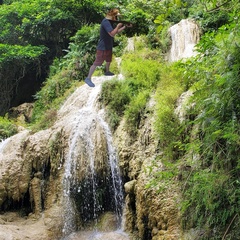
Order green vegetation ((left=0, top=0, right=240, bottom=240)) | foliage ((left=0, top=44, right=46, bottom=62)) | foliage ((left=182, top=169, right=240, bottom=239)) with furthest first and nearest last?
foliage ((left=0, top=44, right=46, bottom=62)) < green vegetation ((left=0, top=0, right=240, bottom=240)) < foliage ((left=182, top=169, right=240, bottom=239))

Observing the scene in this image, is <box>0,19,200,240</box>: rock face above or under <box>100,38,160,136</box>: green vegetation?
under

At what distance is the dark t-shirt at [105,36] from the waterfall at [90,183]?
2.16 m

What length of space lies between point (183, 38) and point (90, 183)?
611 centimetres

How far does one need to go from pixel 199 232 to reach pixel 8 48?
39.5 feet

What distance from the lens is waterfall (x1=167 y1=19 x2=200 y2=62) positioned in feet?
32.8

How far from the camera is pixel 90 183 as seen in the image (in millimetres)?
6367

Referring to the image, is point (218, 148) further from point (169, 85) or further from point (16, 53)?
point (16, 53)

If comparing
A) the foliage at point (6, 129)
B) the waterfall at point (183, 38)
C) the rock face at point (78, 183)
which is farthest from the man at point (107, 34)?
the foliage at point (6, 129)

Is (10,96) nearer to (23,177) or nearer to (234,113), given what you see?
(23,177)

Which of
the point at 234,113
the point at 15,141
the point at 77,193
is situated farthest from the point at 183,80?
the point at 15,141

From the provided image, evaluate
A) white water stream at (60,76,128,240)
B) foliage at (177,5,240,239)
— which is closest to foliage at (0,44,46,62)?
white water stream at (60,76,128,240)

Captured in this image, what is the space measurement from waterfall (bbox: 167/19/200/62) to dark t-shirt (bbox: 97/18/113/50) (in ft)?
10.0

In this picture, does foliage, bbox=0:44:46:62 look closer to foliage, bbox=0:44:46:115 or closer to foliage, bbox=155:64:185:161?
foliage, bbox=0:44:46:115

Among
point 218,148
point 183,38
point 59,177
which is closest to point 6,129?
point 59,177
